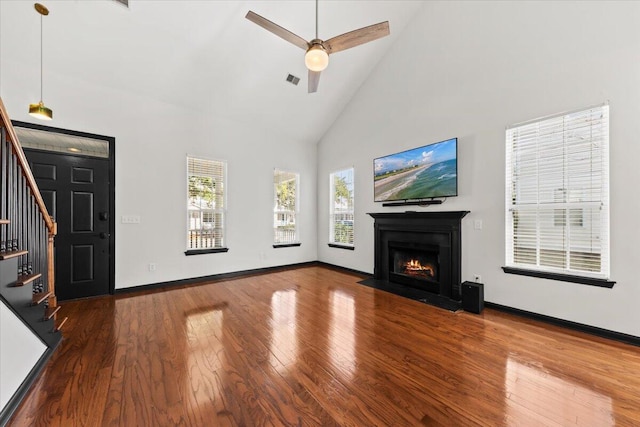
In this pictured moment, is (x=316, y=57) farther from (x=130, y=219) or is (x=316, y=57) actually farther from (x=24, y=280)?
(x=130, y=219)

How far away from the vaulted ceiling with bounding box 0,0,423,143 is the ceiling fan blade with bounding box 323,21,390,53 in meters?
1.56

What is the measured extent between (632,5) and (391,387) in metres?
4.19

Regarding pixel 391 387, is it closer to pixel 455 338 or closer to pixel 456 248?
pixel 455 338

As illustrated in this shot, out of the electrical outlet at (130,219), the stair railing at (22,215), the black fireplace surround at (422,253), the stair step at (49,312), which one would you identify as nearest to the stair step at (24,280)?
the stair railing at (22,215)

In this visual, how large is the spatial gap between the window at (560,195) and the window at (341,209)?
9.72ft

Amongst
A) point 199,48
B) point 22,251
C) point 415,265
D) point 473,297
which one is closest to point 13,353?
point 22,251

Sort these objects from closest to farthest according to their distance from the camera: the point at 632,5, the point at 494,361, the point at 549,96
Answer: the point at 494,361
the point at 632,5
the point at 549,96

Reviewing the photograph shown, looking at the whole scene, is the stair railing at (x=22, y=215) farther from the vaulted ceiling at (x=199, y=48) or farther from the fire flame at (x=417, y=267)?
the fire flame at (x=417, y=267)

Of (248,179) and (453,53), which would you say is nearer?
(453,53)

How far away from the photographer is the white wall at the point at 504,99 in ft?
8.23

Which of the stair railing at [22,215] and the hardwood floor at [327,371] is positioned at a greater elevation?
the stair railing at [22,215]

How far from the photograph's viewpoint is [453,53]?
3.80 metres

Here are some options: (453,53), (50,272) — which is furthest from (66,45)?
(453,53)

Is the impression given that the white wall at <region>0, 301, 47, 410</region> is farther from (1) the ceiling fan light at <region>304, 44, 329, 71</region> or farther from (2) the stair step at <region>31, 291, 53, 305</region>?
(1) the ceiling fan light at <region>304, 44, 329, 71</region>
